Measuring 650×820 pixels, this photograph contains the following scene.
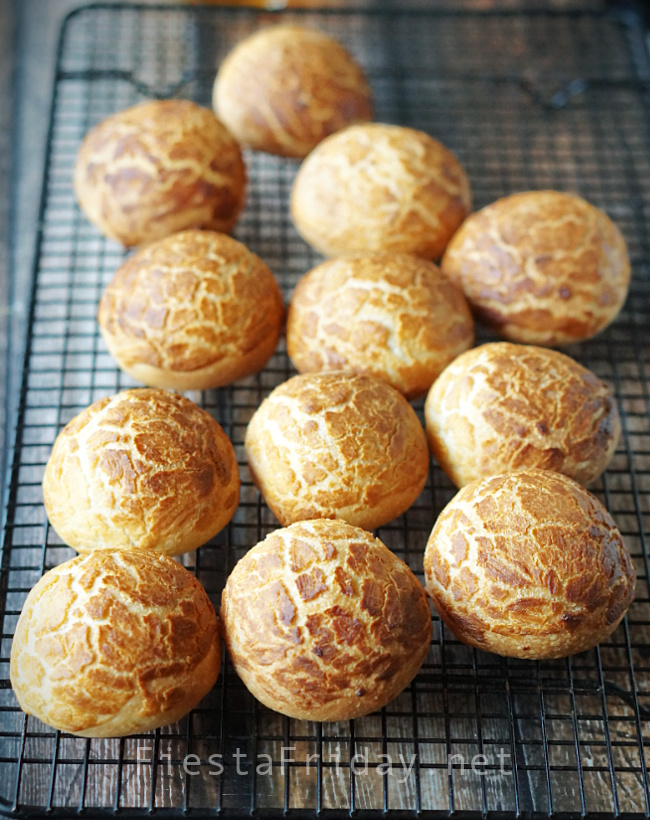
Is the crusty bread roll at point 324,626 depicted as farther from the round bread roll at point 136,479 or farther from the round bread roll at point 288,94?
the round bread roll at point 288,94

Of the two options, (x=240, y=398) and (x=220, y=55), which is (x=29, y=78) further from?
(x=240, y=398)

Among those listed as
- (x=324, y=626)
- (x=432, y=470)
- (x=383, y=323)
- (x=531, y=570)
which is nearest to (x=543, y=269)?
(x=383, y=323)

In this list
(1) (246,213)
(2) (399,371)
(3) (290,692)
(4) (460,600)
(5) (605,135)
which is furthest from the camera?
(5) (605,135)

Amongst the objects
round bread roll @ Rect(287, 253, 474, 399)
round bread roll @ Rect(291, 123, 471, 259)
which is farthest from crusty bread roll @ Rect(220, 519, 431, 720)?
round bread roll @ Rect(291, 123, 471, 259)

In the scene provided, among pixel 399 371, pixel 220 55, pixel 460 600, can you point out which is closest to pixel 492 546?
Answer: pixel 460 600

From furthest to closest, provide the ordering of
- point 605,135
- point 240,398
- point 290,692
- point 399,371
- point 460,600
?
1. point 605,135
2. point 240,398
3. point 399,371
4. point 460,600
5. point 290,692

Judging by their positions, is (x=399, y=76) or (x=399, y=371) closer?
(x=399, y=371)

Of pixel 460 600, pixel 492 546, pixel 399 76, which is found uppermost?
pixel 399 76

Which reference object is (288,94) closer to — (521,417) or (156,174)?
(156,174)
